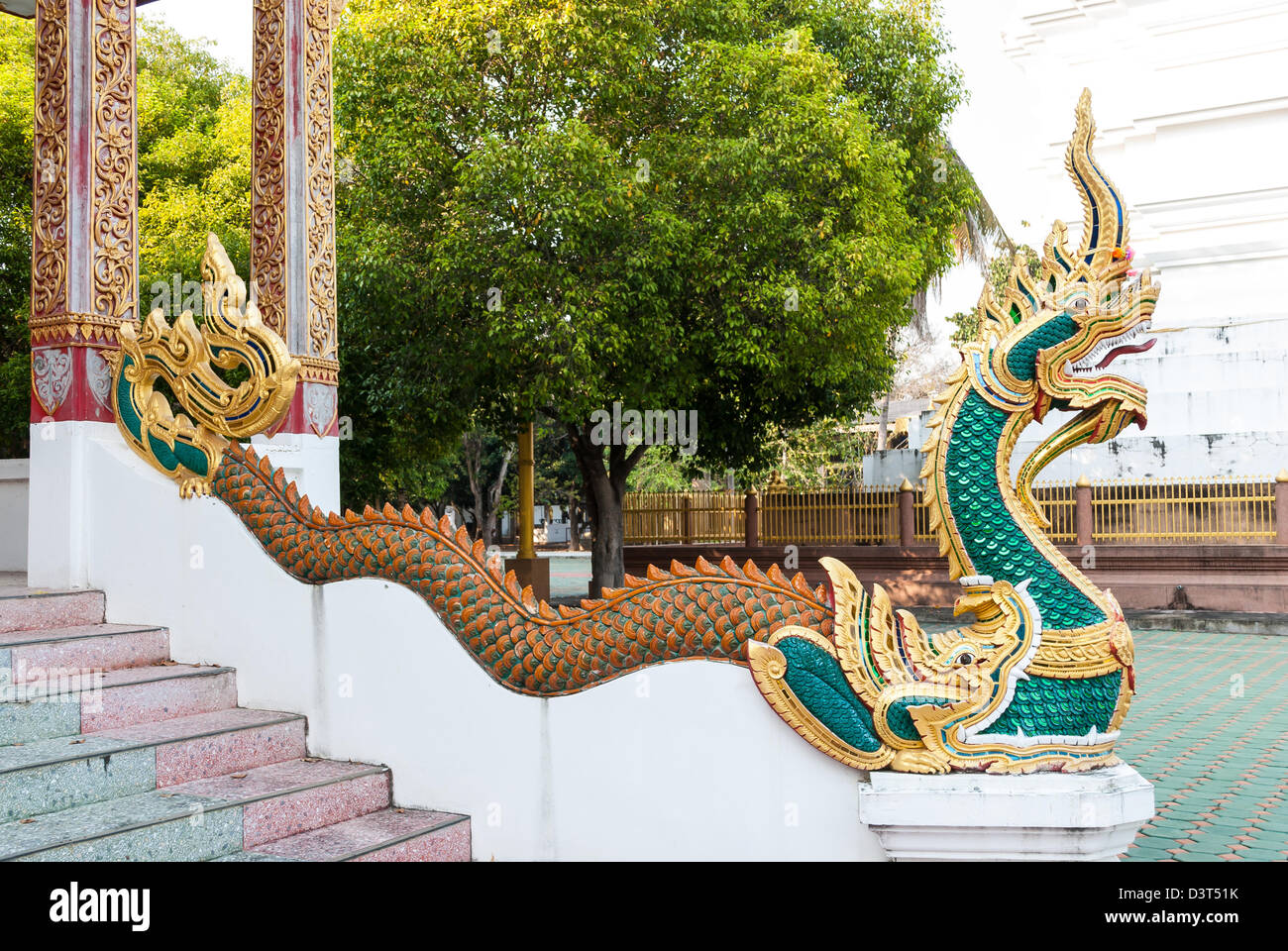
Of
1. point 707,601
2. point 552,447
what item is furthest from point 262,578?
point 552,447

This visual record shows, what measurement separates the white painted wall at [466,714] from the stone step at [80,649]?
90 mm

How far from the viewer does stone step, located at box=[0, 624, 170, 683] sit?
3928 millimetres

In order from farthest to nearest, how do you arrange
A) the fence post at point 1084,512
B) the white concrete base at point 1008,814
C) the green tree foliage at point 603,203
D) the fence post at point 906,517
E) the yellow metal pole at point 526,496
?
the fence post at point 906,517 → the yellow metal pole at point 526,496 → the fence post at point 1084,512 → the green tree foliage at point 603,203 → the white concrete base at point 1008,814

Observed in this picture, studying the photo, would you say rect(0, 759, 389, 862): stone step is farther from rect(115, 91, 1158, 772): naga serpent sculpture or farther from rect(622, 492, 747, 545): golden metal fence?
A: rect(622, 492, 747, 545): golden metal fence

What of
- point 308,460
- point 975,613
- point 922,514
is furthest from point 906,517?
point 975,613

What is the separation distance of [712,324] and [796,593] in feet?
30.5

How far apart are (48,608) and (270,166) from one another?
11.0 ft

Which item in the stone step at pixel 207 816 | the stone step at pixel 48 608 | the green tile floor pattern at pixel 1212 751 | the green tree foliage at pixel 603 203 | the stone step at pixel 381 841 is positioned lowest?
the green tile floor pattern at pixel 1212 751

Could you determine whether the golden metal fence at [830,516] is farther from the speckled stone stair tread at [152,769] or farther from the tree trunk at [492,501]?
the tree trunk at [492,501]

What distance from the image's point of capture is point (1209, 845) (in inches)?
171

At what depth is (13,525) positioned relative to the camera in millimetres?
6227

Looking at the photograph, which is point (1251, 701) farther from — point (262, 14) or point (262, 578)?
point (262, 14)

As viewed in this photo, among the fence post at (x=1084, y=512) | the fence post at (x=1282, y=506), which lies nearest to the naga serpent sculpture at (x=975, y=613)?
the fence post at (x=1282, y=506)

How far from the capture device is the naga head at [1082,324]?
11.0 ft
